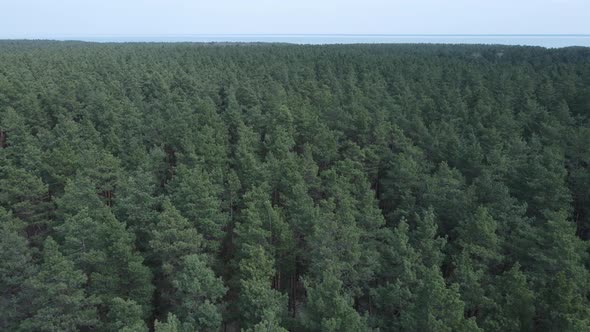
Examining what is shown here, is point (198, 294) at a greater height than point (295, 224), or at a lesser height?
lesser

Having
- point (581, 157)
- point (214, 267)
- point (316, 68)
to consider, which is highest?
point (316, 68)

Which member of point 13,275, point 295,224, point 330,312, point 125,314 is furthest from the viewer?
point 295,224

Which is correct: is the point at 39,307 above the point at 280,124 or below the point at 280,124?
below

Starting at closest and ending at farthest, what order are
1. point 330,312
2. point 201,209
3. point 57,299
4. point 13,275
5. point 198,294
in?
point 330,312, point 57,299, point 198,294, point 13,275, point 201,209

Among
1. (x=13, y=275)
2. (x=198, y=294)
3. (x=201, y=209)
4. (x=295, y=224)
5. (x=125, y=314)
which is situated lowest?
(x=125, y=314)

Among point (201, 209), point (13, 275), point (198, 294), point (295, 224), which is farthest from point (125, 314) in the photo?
point (295, 224)

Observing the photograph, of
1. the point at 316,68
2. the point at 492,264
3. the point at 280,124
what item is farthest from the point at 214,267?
the point at 316,68

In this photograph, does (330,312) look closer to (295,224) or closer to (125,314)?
(295,224)

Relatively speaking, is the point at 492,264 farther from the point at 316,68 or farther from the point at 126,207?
the point at 316,68

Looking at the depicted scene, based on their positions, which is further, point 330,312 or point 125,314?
point 125,314
